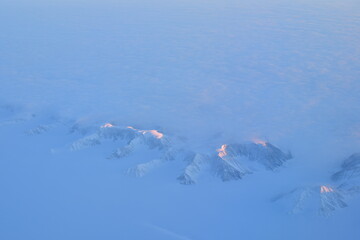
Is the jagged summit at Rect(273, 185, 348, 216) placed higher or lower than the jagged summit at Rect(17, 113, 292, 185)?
lower

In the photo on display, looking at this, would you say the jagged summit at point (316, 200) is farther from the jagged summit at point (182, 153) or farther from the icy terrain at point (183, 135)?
the jagged summit at point (182, 153)

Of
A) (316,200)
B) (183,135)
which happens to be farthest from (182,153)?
(316,200)

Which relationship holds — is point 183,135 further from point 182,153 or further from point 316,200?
point 316,200

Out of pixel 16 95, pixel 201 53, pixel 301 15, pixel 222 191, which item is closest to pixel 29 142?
pixel 16 95

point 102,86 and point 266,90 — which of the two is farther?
point 102,86

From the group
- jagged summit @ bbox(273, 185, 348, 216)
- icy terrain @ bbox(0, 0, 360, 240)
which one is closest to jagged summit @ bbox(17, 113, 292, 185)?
icy terrain @ bbox(0, 0, 360, 240)

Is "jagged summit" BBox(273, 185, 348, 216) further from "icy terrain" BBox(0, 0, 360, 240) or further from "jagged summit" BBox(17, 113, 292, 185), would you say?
"jagged summit" BBox(17, 113, 292, 185)

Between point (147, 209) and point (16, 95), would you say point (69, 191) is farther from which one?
point (16, 95)

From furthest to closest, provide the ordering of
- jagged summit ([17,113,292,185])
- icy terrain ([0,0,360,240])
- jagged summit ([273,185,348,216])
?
jagged summit ([17,113,292,185]) → icy terrain ([0,0,360,240]) → jagged summit ([273,185,348,216])
